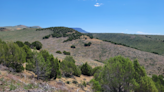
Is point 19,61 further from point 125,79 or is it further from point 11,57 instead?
point 125,79

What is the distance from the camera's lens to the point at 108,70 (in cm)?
773

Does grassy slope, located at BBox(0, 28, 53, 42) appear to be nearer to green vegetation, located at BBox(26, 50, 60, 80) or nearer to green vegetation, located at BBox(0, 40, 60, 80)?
green vegetation, located at BBox(0, 40, 60, 80)

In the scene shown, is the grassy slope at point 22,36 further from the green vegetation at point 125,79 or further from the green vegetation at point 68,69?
the green vegetation at point 125,79

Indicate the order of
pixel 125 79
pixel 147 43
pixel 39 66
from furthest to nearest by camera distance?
pixel 147 43
pixel 39 66
pixel 125 79

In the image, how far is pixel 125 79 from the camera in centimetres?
710

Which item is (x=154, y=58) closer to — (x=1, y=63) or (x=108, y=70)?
(x=108, y=70)

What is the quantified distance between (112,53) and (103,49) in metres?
5.10

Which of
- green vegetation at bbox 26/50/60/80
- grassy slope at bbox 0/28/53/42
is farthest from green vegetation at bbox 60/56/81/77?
grassy slope at bbox 0/28/53/42

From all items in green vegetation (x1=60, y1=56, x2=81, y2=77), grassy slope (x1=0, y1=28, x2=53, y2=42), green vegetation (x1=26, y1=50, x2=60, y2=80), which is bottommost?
green vegetation (x1=60, y1=56, x2=81, y2=77)

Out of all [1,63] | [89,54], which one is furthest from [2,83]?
[89,54]

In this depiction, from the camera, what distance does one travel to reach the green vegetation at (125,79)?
6.87 meters

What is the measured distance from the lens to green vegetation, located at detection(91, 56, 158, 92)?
6.87 meters

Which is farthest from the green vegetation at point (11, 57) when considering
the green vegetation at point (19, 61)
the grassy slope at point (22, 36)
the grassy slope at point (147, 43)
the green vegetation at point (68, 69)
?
the grassy slope at point (147, 43)

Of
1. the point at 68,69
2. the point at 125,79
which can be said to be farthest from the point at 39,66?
the point at 125,79
